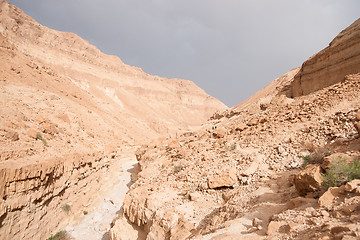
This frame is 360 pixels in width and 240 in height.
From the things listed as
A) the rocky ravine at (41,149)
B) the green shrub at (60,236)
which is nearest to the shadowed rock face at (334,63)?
the rocky ravine at (41,149)

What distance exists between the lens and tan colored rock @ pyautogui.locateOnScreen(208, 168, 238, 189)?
5300 millimetres

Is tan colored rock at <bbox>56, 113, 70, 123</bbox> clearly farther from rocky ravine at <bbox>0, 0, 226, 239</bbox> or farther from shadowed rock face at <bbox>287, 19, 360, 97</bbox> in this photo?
shadowed rock face at <bbox>287, 19, 360, 97</bbox>

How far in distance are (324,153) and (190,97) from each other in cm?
6749

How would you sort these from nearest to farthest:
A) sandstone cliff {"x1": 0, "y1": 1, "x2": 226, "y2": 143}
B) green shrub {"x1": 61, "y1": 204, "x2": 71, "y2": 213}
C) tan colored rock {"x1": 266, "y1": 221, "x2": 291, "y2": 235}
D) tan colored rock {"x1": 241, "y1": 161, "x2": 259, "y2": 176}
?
tan colored rock {"x1": 266, "y1": 221, "x2": 291, "y2": 235} → tan colored rock {"x1": 241, "y1": 161, "x2": 259, "y2": 176} → green shrub {"x1": 61, "y1": 204, "x2": 71, "y2": 213} → sandstone cliff {"x1": 0, "y1": 1, "x2": 226, "y2": 143}

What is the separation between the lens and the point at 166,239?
15.7 ft

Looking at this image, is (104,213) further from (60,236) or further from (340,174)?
(340,174)

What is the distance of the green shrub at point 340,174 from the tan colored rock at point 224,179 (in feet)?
7.75

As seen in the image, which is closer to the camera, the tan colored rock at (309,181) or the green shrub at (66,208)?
the tan colored rock at (309,181)

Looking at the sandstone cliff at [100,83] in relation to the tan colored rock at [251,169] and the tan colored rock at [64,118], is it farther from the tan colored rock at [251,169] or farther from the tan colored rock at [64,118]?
the tan colored rock at [251,169]

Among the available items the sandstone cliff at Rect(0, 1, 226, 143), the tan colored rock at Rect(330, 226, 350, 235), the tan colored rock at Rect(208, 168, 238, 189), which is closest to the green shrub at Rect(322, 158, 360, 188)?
the tan colored rock at Rect(330, 226, 350, 235)

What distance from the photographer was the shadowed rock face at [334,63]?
26.7ft

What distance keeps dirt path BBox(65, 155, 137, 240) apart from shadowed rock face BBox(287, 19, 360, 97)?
468 inches

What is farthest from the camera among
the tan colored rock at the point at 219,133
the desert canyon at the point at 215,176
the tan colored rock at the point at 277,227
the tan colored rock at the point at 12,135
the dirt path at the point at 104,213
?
the tan colored rock at the point at 219,133

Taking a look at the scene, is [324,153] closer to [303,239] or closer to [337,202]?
[337,202]
